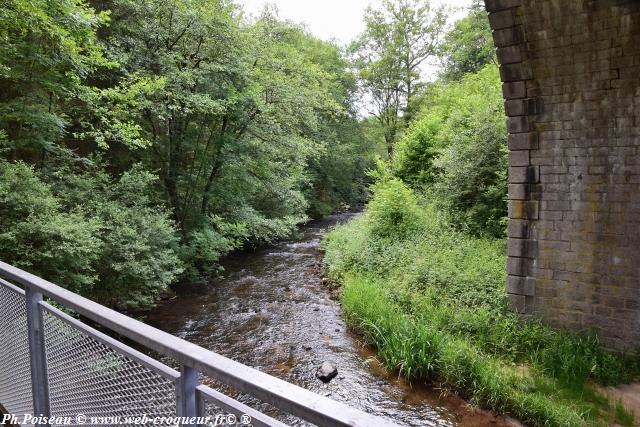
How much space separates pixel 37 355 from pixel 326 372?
12.2 feet

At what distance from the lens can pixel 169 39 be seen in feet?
29.1

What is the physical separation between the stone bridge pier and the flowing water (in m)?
2.53

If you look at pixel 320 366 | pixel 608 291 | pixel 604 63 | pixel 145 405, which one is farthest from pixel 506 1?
pixel 145 405

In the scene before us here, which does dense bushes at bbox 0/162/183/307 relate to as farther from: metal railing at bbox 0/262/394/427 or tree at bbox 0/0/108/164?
metal railing at bbox 0/262/394/427

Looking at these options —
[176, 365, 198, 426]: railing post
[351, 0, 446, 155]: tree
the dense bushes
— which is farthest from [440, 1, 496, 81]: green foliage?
[176, 365, 198, 426]: railing post

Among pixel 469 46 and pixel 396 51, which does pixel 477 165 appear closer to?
pixel 469 46

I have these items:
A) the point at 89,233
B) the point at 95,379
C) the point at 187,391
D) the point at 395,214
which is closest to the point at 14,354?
the point at 95,379

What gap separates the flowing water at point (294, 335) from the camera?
14.5ft

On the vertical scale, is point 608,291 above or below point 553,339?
above

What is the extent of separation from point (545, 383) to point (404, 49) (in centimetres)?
2283

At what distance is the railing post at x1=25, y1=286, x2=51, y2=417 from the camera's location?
6.53 ft

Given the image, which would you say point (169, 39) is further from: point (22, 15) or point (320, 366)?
point (320, 366)

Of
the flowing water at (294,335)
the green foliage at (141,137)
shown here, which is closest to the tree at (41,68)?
the green foliage at (141,137)

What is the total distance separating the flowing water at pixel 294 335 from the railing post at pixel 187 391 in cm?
348
